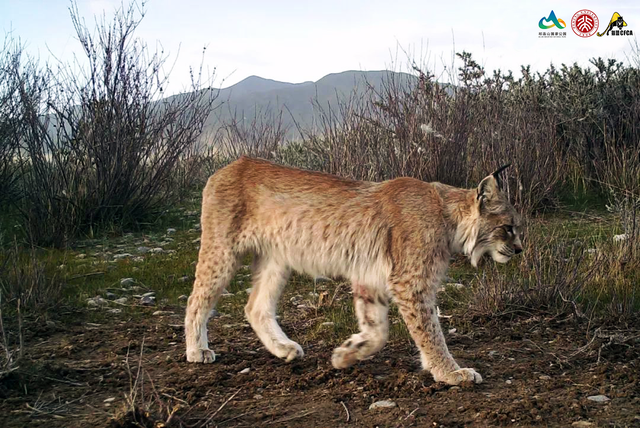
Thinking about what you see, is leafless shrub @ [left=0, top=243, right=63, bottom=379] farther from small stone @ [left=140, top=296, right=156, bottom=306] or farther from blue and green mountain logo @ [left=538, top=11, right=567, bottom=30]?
blue and green mountain logo @ [left=538, top=11, right=567, bottom=30]

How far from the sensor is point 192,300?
16.5 feet

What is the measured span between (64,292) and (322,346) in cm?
287

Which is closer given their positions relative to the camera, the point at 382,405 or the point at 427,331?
the point at 382,405

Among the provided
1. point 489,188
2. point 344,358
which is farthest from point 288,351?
point 489,188

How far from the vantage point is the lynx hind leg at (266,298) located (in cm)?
508

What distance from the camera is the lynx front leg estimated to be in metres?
4.25

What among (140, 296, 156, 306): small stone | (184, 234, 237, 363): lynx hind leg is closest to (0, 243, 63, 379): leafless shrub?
(140, 296, 156, 306): small stone

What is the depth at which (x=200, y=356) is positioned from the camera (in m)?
4.81

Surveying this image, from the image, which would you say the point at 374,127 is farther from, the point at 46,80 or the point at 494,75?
the point at 46,80

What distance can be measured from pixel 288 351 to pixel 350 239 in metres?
0.88

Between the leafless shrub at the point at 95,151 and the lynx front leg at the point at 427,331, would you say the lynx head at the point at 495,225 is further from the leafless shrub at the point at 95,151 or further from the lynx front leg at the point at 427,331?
the leafless shrub at the point at 95,151

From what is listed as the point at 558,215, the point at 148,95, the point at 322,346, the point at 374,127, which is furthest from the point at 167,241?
the point at 558,215

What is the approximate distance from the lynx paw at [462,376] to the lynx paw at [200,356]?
1.61 metres

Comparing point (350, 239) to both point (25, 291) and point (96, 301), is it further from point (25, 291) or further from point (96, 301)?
point (25, 291)
